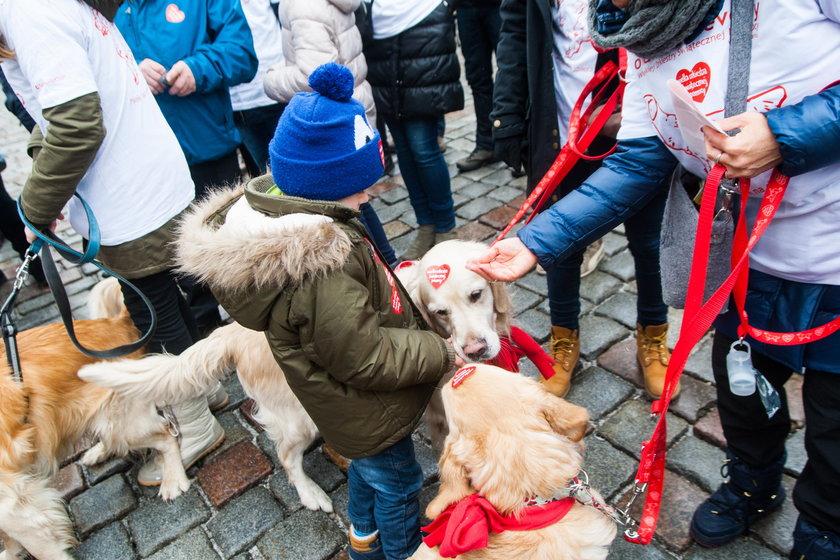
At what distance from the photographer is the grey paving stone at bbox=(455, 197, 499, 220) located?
538 cm

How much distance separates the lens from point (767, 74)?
4.88 feet

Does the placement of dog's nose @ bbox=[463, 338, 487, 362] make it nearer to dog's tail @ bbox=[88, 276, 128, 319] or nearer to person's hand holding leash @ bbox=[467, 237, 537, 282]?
person's hand holding leash @ bbox=[467, 237, 537, 282]

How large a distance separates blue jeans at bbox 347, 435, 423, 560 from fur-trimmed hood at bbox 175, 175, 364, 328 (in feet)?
2.82

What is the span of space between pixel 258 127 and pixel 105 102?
94.9 inches

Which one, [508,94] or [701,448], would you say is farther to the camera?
[508,94]

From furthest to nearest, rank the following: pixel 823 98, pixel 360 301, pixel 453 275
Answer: pixel 453 275 → pixel 360 301 → pixel 823 98

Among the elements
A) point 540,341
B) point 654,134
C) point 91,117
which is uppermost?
point 91,117

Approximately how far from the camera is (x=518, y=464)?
179 centimetres

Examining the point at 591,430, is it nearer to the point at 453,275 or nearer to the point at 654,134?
the point at 453,275

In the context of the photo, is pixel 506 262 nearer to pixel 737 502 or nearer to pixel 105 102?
A: pixel 737 502

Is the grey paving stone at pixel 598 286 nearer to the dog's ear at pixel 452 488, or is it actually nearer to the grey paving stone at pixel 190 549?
the dog's ear at pixel 452 488

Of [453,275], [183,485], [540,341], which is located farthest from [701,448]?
[183,485]

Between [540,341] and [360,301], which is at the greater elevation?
[360,301]

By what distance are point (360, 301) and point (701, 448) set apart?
6.77 feet
